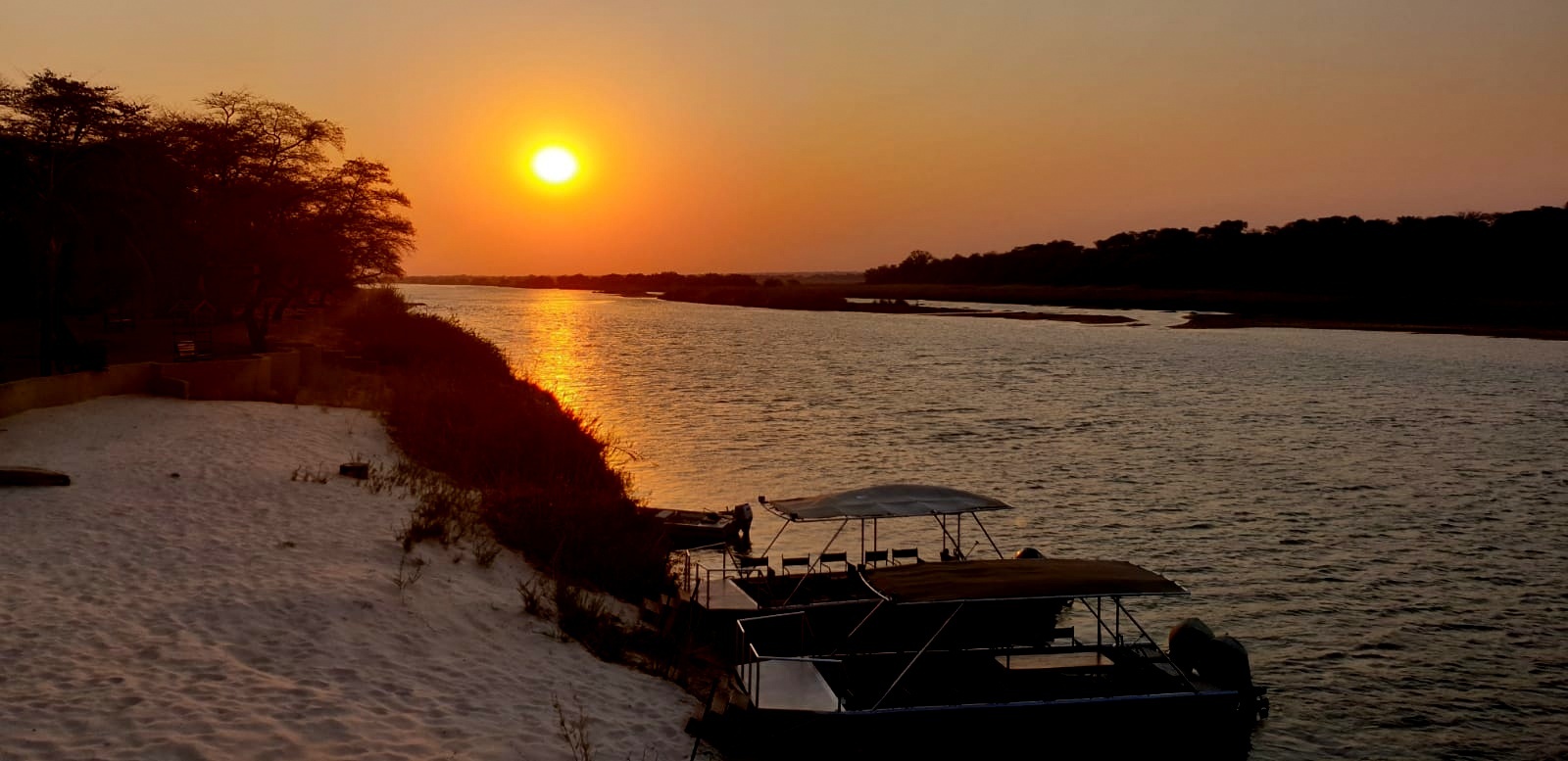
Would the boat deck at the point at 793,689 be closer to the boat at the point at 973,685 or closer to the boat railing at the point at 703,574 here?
the boat at the point at 973,685

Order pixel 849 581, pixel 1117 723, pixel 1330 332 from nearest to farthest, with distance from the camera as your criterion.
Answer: pixel 1117 723 < pixel 849 581 < pixel 1330 332

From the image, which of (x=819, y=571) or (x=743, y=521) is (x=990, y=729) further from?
(x=743, y=521)

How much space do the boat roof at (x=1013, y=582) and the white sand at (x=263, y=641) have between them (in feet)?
11.5

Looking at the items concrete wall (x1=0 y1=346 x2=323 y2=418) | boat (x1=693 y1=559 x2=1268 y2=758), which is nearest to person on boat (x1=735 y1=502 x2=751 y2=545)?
boat (x1=693 y1=559 x2=1268 y2=758)

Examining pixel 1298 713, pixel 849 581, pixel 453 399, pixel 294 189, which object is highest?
pixel 294 189

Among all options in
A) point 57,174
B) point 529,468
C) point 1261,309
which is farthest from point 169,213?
point 1261,309

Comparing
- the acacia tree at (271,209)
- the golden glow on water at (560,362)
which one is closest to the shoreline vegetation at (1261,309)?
the golden glow on water at (560,362)

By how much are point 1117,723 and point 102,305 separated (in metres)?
53.7

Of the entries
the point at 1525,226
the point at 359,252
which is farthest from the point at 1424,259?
the point at 359,252

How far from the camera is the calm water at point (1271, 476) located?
17.1 m

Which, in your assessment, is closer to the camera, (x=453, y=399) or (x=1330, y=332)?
(x=453, y=399)

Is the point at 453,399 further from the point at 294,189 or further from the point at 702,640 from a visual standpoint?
the point at 294,189

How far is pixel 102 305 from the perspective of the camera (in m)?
50.2

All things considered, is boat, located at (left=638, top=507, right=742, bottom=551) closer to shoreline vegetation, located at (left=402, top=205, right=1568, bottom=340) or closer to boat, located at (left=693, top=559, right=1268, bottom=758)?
boat, located at (left=693, top=559, right=1268, bottom=758)
